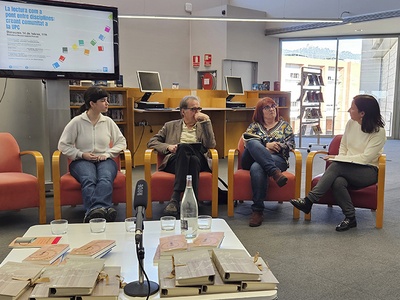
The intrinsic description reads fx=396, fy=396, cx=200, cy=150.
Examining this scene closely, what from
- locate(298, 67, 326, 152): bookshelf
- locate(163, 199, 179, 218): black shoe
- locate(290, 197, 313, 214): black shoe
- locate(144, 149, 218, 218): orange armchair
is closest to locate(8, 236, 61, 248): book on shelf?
locate(163, 199, 179, 218): black shoe

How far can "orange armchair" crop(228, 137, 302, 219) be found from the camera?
3.60 metres

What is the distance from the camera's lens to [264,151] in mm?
3598

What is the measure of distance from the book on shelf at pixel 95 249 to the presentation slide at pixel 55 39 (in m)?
2.56

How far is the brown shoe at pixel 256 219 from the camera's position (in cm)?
350

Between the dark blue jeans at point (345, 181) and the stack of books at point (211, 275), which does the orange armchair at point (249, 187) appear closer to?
the dark blue jeans at point (345, 181)

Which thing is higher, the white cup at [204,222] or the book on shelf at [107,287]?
the book on shelf at [107,287]

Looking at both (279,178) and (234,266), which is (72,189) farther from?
(234,266)

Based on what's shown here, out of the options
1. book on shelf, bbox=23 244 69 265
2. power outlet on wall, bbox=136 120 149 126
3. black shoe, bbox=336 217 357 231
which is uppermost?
power outlet on wall, bbox=136 120 149 126

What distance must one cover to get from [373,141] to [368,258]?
1073mm

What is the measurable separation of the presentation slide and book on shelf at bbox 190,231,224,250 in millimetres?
2642

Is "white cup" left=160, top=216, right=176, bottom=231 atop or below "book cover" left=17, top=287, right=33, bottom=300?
below

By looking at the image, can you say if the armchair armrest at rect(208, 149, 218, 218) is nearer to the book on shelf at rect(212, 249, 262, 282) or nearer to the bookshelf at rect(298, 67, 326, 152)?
the book on shelf at rect(212, 249, 262, 282)

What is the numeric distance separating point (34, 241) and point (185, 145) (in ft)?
6.13

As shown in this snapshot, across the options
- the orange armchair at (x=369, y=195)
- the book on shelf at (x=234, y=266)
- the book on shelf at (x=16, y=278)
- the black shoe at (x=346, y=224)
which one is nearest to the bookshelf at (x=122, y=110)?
the orange armchair at (x=369, y=195)
